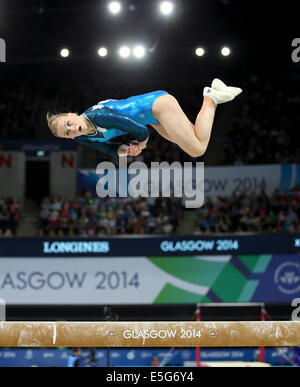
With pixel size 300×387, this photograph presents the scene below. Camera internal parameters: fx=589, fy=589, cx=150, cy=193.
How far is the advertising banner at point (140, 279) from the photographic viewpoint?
45.0 feet

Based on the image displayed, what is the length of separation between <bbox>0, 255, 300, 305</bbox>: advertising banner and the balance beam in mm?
8222

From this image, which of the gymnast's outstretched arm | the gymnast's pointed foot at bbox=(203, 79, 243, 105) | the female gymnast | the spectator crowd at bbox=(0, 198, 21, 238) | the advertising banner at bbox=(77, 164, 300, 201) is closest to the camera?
the gymnast's outstretched arm

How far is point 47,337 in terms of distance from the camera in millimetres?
5527

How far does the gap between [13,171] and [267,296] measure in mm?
8685

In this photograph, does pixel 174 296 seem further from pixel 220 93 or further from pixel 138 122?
pixel 138 122

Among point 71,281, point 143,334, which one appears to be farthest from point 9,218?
point 143,334

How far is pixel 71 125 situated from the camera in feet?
17.9

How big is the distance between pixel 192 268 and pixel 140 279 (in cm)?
125

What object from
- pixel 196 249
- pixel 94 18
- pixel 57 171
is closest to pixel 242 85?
pixel 94 18

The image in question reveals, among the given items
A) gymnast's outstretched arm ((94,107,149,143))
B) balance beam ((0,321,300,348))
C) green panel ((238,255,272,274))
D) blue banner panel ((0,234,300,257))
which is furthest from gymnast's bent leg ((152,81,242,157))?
green panel ((238,255,272,274))

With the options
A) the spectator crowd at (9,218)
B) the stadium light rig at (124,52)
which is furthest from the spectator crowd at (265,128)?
the spectator crowd at (9,218)

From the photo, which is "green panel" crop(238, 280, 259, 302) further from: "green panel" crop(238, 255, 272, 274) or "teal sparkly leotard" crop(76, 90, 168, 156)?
"teal sparkly leotard" crop(76, 90, 168, 156)

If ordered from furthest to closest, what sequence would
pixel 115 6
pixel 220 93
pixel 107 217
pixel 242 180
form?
pixel 242 180, pixel 107 217, pixel 115 6, pixel 220 93

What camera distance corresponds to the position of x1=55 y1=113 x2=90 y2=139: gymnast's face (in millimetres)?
5453
